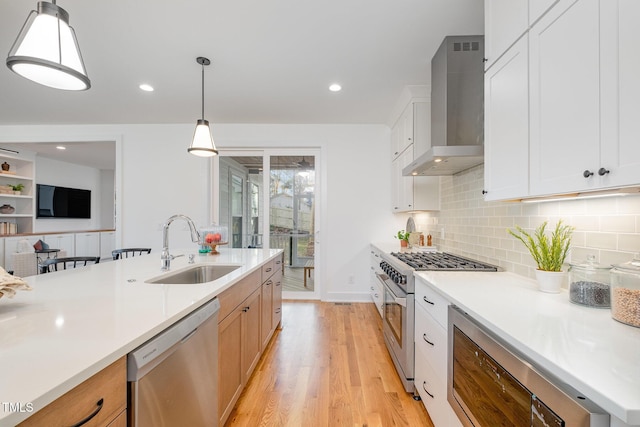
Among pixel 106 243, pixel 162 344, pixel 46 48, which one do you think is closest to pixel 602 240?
pixel 162 344

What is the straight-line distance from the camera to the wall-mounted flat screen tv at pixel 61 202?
6336 mm

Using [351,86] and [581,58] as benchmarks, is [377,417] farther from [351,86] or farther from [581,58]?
[351,86]

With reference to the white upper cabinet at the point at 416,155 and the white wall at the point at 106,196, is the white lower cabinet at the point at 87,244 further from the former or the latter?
the white upper cabinet at the point at 416,155

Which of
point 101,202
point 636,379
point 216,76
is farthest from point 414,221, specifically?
point 101,202

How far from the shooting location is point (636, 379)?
0.66 m

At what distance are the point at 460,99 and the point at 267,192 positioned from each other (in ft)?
9.93

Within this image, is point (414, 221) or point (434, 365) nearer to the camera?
point (434, 365)

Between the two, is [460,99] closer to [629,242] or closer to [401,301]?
[629,242]

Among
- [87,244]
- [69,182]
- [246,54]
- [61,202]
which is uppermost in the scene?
[246,54]

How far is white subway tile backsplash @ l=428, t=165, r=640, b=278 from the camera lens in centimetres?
118

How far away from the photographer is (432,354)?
1646mm

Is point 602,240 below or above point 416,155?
below

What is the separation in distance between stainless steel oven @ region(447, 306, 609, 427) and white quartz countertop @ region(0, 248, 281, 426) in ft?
3.88

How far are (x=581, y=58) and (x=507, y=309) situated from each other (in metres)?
0.99
